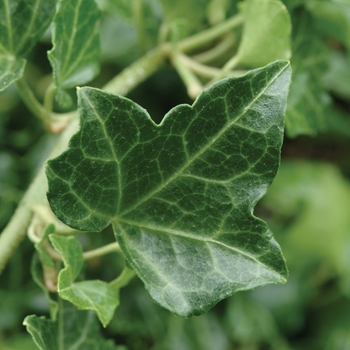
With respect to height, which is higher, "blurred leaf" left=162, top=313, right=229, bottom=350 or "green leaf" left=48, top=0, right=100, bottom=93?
"green leaf" left=48, top=0, right=100, bottom=93

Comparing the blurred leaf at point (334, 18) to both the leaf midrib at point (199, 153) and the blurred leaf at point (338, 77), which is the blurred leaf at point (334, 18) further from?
the leaf midrib at point (199, 153)

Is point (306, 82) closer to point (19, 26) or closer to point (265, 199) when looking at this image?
point (19, 26)

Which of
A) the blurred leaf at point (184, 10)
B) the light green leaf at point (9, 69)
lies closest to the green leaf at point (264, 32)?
the blurred leaf at point (184, 10)

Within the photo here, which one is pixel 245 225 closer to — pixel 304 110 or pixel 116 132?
pixel 116 132

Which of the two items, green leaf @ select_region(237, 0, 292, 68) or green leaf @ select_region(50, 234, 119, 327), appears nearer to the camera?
green leaf @ select_region(50, 234, 119, 327)

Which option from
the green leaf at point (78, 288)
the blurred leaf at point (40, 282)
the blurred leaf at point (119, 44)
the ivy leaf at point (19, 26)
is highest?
the ivy leaf at point (19, 26)

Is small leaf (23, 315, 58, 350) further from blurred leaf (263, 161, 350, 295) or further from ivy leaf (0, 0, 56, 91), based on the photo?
blurred leaf (263, 161, 350, 295)

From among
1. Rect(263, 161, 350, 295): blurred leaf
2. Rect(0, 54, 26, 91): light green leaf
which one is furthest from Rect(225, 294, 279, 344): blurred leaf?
Rect(0, 54, 26, 91): light green leaf

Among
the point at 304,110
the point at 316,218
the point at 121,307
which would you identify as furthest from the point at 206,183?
the point at 316,218
